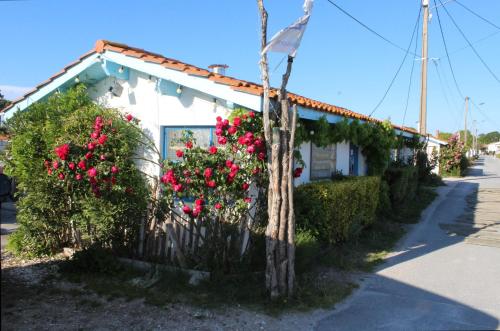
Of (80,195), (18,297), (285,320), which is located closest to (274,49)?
(285,320)

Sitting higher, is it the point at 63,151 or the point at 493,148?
the point at 493,148

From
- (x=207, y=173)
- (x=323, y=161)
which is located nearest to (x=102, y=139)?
(x=207, y=173)

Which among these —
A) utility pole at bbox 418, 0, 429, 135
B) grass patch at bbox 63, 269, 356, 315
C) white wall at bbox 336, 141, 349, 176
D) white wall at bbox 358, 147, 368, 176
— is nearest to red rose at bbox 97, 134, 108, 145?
grass patch at bbox 63, 269, 356, 315

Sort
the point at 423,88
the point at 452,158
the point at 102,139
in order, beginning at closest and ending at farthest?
1. the point at 102,139
2. the point at 423,88
3. the point at 452,158

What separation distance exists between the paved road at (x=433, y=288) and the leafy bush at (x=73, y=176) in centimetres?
333

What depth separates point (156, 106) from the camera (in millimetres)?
6973

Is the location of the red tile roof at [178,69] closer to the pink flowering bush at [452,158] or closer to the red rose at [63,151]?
the red rose at [63,151]

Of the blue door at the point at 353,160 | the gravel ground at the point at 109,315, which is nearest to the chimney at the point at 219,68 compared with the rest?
the blue door at the point at 353,160

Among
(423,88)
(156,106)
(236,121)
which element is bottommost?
(236,121)

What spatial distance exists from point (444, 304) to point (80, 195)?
5.17m

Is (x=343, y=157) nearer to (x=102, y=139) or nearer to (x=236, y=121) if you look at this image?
(x=236, y=121)

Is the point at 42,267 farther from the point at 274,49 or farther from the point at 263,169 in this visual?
the point at 274,49

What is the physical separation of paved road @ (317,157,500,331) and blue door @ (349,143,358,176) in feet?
6.80

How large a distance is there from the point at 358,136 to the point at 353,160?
1805 mm
